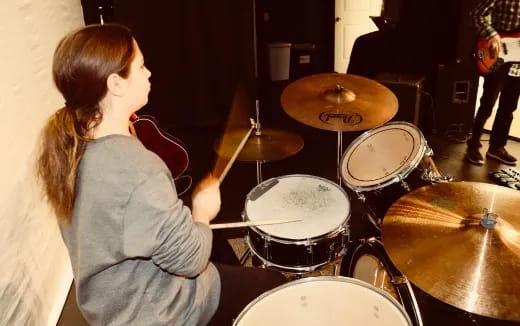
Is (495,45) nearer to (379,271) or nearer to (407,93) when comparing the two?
(407,93)

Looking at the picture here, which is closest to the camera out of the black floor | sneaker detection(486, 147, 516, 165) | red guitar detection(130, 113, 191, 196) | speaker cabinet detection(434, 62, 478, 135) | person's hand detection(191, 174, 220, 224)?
person's hand detection(191, 174, 220, 224)

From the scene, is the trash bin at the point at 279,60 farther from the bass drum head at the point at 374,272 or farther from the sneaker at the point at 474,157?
the bass drum head at the point at 374,272

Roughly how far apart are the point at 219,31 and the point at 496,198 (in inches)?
136

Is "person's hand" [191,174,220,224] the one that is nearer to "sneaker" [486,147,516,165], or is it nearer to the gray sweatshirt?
the gray sweatshirt

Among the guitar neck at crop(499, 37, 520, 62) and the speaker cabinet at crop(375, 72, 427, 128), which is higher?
the guitar neck at crop(499, 37, 520, 62)

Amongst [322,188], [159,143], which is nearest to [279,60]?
[159,143]

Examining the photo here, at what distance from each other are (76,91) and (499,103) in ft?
11.8

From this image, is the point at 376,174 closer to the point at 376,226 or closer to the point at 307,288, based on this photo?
the point at 376,226

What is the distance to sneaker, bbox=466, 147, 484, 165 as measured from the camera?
365 cm

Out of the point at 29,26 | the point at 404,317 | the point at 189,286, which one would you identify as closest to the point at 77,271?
the point at 189,286

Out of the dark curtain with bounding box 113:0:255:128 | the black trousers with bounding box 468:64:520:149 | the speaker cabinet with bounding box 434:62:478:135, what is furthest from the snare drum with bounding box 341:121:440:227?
the dark curtain with bounding box 113:0:255:128

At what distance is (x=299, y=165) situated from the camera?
12.4ft

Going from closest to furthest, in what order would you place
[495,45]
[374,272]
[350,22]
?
[374,272], [495,45], [350,22]

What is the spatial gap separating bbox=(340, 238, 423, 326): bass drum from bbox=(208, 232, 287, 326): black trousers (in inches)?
16.4
